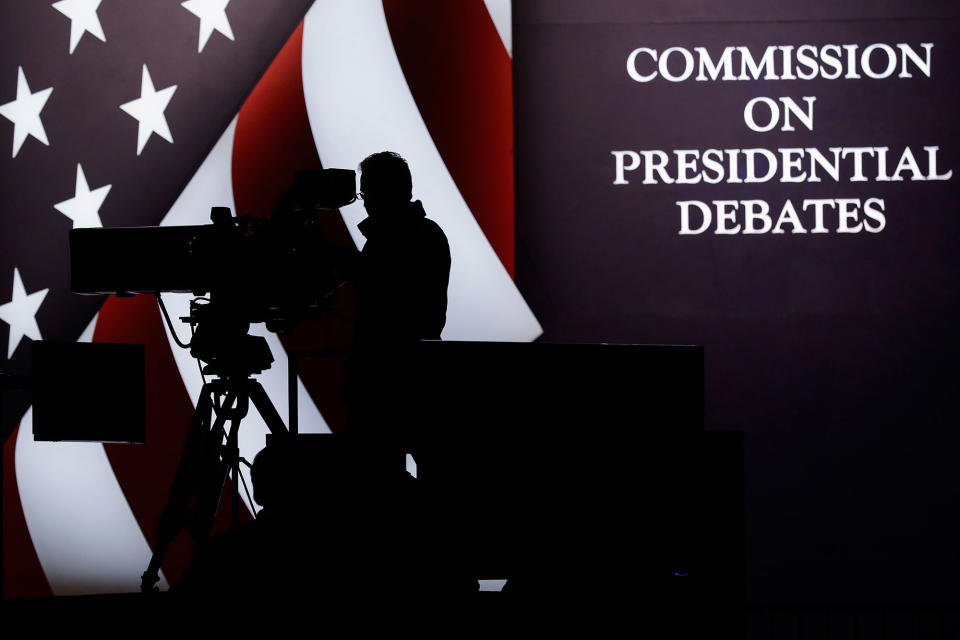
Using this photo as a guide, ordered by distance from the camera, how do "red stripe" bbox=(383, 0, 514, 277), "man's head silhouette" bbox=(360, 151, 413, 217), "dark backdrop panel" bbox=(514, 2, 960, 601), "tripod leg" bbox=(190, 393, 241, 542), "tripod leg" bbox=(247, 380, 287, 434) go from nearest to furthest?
1. "tripod leg" bbox=(190, 393, 241, 542)
2. "tripod leg" bbox=(247, 380, 287, 434)
3. "man's head silhouette" bbox=(360, 151, 413, 217)
4. "red stripe" bbox=(383, 0, 514, 277)
5. "dark backdrop panel" bbox=(514, 2, 960, 601)

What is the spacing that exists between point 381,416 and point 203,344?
98 cm

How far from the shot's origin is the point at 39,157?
2.93 metres

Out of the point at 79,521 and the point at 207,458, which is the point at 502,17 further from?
the point at 79,521

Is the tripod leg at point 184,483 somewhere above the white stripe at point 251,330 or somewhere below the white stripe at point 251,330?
below

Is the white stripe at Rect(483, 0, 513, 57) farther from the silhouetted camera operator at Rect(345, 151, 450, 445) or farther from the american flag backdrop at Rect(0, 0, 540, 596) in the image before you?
the silhouetted camera operator at Rect(345, 151, 450, 445)

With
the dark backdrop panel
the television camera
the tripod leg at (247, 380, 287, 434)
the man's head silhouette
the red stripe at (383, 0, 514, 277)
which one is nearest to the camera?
the television camera

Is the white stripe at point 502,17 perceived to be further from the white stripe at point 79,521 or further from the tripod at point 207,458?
the white stripe at point 79,521

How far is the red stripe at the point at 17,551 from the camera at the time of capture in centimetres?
284

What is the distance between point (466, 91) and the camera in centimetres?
282

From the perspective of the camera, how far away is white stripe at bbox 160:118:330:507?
284cm

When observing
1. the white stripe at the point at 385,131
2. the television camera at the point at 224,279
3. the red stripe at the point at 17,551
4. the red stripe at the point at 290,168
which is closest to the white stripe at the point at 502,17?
the white stripe at the point at 385,131

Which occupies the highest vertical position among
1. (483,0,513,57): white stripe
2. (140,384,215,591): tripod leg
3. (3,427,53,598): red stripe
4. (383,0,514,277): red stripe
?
(483,0,513,57): white stripe

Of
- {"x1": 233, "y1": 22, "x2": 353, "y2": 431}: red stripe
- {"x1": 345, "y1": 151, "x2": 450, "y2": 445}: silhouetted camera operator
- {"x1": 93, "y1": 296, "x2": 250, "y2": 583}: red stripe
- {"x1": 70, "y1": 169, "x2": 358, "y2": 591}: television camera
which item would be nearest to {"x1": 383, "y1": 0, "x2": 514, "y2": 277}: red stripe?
{"x1": 233, "y1": 22, "x2": 353, "y2": 431}: red stripe

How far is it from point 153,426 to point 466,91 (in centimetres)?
162
